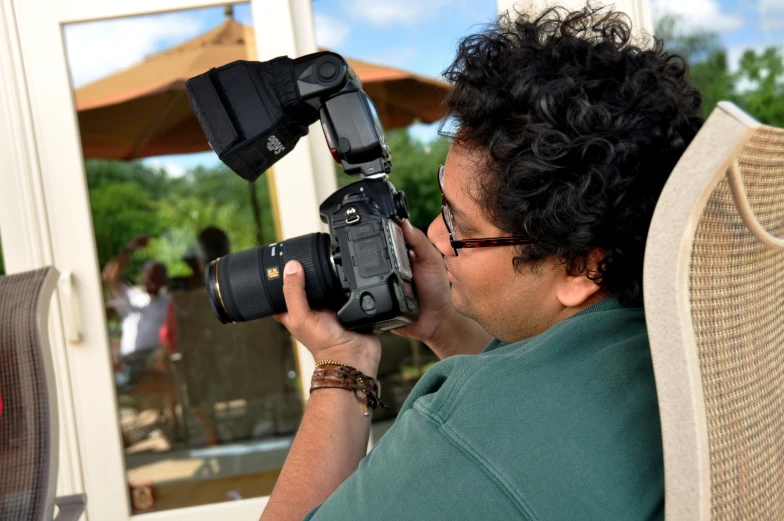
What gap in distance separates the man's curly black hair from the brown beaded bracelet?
1.06ft

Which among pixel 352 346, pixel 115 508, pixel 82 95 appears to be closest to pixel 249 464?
pixel 115 508

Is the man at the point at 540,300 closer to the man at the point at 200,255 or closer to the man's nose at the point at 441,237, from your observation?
the man's nose at the point at 441,237

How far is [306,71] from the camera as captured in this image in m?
1.08

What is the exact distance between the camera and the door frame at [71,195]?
192 centimetres

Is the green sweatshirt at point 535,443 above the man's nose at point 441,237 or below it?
below

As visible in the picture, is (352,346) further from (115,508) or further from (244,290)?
(115,508)

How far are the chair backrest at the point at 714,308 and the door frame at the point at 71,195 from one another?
144cm

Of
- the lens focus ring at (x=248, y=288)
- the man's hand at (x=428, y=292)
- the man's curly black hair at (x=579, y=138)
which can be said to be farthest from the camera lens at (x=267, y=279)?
the man's curly black hair at (x=579, y=138)

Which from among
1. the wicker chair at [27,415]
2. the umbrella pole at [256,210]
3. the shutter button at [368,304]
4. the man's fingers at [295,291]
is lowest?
the wicker chair at [27,415]

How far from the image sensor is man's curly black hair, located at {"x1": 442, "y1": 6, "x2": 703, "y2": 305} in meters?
0.74

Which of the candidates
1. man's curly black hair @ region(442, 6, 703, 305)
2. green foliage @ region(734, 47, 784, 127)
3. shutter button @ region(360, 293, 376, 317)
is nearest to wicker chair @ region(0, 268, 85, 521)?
shutter button @ region(360, 293, 376, 317)

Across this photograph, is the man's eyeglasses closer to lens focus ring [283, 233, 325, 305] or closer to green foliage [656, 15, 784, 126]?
lens focus ring [283, 233, 325, 305]

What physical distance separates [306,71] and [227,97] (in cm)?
12

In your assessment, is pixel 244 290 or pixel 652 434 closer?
pixel 652 434
